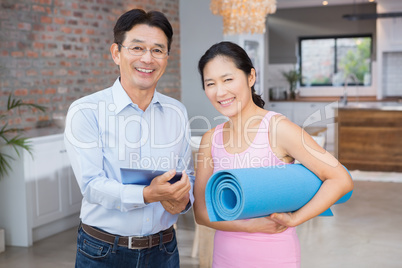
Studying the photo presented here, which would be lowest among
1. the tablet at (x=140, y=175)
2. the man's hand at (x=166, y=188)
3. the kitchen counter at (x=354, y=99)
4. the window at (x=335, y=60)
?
the man's hand at (x=166, y=188)

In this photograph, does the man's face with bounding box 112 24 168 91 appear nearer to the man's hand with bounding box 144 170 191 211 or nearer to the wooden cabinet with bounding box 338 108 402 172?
the man's hand with bounding box 144 170 191 211

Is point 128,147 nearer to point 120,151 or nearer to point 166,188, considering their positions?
point 120,151

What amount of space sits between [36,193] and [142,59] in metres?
3.15

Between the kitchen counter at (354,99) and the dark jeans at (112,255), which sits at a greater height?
the kitchen counter at (354,99)

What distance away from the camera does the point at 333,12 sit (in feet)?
33.6

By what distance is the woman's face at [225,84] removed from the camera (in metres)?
1.57

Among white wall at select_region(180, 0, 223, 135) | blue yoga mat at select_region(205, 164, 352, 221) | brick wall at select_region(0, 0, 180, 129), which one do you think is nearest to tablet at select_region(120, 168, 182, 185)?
blue yoga mat at select_region(205, 164, 352, 221)

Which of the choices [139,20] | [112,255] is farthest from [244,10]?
[112,255]

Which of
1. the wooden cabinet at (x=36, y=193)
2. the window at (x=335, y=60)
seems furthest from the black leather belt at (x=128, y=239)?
the window at (x=335, y=60)

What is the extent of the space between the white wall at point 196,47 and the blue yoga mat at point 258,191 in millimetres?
6267

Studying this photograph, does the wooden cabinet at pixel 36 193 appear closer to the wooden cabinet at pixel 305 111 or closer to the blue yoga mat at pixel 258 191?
the blue yoga mat at pixel 258 191

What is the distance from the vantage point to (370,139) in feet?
Result: 25.1

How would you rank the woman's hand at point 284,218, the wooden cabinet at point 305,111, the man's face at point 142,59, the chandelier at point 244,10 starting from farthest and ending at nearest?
the wooden cabinet at point 305,111, the chandelier at point 244,10, the man's face at point 142,59, the woman's hand at point 284,218

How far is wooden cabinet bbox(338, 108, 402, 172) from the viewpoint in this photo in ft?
24.5
